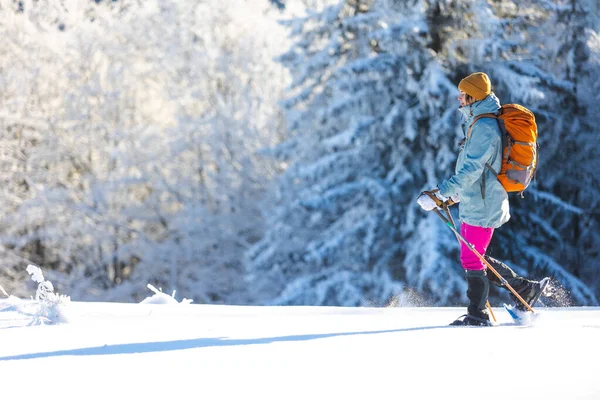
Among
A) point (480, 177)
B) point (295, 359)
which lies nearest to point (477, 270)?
point (480, 177)

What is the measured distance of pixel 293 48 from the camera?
20547 millimetres

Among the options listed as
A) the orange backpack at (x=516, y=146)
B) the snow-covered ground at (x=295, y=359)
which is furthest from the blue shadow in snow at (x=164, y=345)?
the orange backpack at (x=516, y=146)

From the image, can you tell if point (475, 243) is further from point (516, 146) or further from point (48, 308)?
point (48, 308)

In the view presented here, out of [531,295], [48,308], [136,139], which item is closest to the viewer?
[531,295]

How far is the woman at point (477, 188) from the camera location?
17.6 ft

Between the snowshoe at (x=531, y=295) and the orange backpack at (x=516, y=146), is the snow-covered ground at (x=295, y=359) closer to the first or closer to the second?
the snowshoe at (x=531, y=295)

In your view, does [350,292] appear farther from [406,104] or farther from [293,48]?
[293,48]

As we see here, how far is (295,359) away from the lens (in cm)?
→ 428

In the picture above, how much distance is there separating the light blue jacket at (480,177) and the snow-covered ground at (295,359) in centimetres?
73

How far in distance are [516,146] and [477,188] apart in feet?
1.19

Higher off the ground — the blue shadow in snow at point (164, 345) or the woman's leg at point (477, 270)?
the woman's leg at point (477, 270)

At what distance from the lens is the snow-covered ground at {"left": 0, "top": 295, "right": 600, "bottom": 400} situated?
3.59 metres

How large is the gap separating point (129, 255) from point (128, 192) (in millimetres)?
1992

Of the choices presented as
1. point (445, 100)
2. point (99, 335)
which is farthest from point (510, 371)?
point (445, 100)
